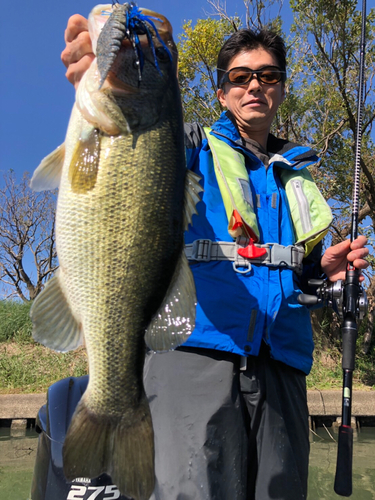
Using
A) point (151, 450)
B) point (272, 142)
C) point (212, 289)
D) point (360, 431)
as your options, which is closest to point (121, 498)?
point (151, 450)

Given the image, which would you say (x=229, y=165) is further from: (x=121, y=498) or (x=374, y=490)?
(x=374, y=490)

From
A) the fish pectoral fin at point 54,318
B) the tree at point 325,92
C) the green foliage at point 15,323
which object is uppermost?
the tree at point 325,92

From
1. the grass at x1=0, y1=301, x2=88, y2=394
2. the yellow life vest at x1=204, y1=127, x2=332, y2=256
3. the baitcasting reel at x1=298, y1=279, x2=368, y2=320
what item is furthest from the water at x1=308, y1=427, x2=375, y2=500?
the grass at x1=0, y1=301, x2=88, y2=394

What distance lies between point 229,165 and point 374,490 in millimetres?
4662

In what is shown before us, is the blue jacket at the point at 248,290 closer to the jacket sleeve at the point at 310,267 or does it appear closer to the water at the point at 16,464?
the jacket sleeve at the point at 310,267

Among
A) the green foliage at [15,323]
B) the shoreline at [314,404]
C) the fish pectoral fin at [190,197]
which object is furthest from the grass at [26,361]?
the fish pectoral fin at [190,197]

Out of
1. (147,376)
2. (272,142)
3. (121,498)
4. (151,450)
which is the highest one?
(272,142)

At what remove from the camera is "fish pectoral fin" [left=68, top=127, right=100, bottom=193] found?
140cm

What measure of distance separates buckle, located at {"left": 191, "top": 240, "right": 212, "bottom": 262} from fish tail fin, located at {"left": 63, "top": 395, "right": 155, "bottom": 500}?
76cm

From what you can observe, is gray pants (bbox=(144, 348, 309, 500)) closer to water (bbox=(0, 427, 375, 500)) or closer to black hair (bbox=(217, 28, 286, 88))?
black hair (bbox=(217, 28, 286, 88))

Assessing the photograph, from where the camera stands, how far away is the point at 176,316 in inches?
58.9

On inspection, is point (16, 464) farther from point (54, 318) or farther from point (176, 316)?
point (176, 316)

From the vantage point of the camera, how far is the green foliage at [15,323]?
33.6 feet

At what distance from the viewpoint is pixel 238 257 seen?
1959mm
